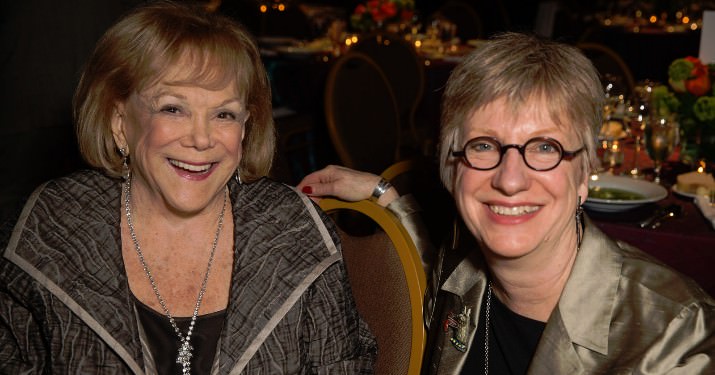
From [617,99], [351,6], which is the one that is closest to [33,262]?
[617,99]

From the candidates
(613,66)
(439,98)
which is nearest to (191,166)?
(613,66)

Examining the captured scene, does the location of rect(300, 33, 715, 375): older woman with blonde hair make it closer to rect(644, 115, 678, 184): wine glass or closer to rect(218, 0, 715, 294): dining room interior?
rect(218, 0, 715, 294): dining room interior

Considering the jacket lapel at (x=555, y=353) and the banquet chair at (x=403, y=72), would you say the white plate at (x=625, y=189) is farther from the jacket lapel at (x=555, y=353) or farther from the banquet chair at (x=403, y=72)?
the banquet chair at (x=403, y=72)

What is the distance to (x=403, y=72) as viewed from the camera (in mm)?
5398

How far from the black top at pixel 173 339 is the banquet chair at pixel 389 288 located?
36 centimetres

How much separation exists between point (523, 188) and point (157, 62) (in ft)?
2.75

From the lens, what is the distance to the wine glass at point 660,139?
2.87 meters

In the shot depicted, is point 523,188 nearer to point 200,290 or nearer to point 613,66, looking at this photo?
point 200,290

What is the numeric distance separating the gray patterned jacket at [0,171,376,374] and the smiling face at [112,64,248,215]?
0.18 m

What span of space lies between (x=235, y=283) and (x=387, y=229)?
38cm

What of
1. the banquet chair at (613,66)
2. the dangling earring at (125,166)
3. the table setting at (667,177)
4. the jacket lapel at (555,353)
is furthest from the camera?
the banquet chair at (613,66)

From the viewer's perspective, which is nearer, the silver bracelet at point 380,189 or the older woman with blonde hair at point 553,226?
the older woman with blonde hair at point 553,226

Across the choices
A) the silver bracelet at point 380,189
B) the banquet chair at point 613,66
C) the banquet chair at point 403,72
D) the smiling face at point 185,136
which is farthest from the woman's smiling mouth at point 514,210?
the banquet chair at point 403,72

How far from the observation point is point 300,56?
5738 millimetres
